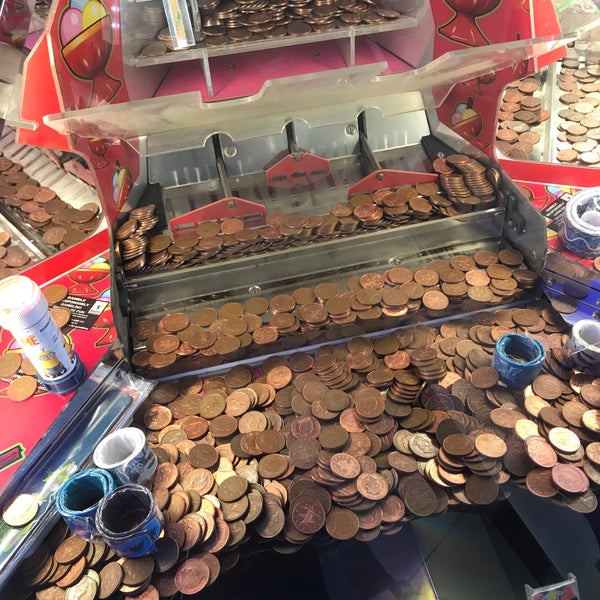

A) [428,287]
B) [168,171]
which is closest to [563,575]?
[428,287]

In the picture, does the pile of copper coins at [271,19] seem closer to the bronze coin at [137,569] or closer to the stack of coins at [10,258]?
the stack of coins at [10,258]

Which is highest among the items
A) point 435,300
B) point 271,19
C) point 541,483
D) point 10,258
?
point 271,19

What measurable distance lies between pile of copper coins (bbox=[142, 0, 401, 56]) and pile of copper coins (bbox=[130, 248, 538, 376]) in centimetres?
120

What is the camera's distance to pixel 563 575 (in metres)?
1.88

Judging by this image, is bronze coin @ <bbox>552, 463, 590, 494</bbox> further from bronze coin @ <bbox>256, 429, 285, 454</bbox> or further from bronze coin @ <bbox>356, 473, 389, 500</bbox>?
bronze coin @ <bbox>256, 429, 285, 454</bbox>

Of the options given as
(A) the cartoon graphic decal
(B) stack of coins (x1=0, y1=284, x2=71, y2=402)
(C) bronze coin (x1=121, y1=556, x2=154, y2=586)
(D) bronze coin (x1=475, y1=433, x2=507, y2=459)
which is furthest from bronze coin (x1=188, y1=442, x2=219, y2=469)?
(A) the cartoon graphic decal

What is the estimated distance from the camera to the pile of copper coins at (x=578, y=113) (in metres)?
2.96

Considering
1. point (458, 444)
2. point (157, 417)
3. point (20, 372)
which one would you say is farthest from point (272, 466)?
point (20, 372)

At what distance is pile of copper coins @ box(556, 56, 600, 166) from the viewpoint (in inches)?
116

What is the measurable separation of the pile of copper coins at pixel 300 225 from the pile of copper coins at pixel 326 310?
0.69 feet

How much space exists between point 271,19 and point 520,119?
63.0 inches

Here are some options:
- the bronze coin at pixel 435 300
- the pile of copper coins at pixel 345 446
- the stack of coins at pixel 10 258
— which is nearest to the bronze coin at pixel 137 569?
the pile of copper coins at pixel 345 446

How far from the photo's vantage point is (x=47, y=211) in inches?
109

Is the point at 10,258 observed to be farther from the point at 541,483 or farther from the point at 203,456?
the point at 541,483
